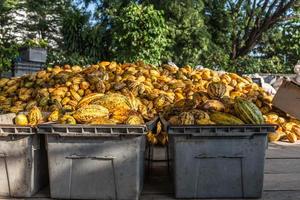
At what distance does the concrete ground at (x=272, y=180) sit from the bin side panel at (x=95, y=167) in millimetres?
226

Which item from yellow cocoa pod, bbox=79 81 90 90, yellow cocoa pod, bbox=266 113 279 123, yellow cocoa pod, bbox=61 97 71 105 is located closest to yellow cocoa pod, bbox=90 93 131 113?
yellow cocoa pod, bbox=61 97 71 105

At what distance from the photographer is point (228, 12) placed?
20766mm

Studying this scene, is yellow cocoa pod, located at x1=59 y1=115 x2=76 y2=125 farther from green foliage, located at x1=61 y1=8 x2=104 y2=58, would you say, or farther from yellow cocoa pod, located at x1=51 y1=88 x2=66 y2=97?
green foliage, located at x1=61 y1=8 x2=104 y2=58

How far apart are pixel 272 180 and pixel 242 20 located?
19234 mm

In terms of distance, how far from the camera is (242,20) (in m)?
22.6

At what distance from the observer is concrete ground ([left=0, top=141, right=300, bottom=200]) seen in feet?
12.3

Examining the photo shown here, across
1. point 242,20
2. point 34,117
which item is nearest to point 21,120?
point 34,117

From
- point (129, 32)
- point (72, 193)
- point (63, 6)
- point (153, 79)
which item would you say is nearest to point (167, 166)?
point (72, 193)

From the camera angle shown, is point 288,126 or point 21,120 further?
point 288,126

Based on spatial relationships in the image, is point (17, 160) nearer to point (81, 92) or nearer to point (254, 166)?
point (254, 166)

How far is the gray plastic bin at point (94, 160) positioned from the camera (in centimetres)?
349

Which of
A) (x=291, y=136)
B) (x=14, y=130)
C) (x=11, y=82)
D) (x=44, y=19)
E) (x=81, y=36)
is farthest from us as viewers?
(x=44, y=19)

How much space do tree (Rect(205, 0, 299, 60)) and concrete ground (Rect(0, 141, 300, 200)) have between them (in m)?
15.1

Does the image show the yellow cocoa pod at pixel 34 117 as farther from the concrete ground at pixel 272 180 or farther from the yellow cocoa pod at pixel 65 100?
the yellow cocoa pod at pixel 65 100
